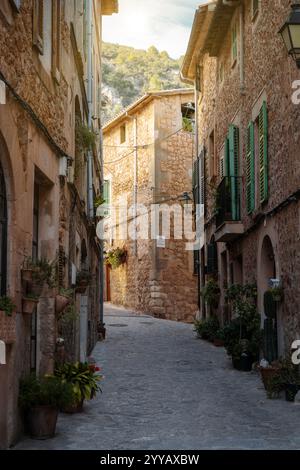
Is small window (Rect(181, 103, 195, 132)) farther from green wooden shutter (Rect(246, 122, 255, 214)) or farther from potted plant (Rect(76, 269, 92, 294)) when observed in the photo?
potted plant (Rect(76, 269, 92, 294))

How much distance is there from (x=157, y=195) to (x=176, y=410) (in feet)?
55.0

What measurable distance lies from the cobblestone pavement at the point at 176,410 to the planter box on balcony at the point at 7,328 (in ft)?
3.43

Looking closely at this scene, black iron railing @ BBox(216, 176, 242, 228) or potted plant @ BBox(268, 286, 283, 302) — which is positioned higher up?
black iron railing @ BBox(216, 176, 242, 228)

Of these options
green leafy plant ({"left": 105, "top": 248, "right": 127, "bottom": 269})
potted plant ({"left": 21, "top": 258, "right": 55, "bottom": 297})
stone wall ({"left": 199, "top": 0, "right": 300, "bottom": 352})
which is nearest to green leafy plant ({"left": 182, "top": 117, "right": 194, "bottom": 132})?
green leafy plant ({"left": 105, "top": 248, "right": 127, "bottom": 269})

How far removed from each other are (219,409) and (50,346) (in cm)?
235

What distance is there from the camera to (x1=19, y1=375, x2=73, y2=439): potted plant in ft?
21.1

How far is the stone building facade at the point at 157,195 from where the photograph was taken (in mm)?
24266

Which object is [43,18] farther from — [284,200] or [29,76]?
[284,200]

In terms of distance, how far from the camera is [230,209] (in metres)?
14.6

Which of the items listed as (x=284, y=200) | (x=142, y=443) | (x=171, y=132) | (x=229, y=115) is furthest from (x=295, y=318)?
(x=171, y=132)

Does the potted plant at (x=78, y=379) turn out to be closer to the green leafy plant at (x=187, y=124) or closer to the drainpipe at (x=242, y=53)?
the drainpipe at (x=242, y=53)

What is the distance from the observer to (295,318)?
9641 mm

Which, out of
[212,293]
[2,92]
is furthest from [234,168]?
[2,92]

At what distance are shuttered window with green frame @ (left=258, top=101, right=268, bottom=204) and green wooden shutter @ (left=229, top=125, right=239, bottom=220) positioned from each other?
6.99ft
